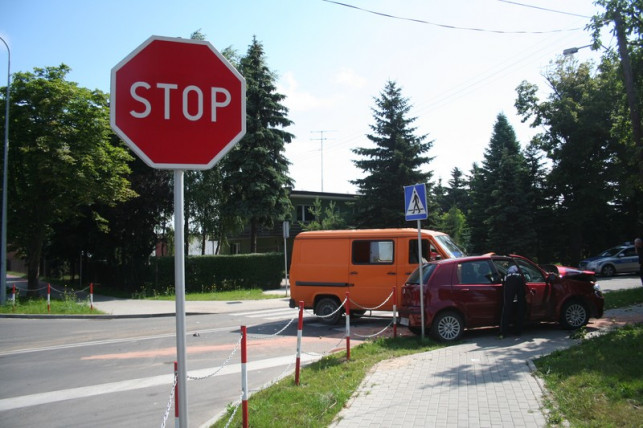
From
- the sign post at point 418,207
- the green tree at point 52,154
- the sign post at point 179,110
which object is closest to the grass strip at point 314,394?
the sign post at point 418,207

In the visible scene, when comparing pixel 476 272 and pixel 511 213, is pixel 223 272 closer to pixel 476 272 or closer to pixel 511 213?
pixel 476 272

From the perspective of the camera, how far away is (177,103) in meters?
2.57

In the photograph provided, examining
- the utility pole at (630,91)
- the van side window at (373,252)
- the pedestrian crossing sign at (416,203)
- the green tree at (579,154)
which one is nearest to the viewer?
the pedestrian crossing sign at (416,203)

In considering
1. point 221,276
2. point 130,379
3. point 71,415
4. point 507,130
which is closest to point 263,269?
point 221,276

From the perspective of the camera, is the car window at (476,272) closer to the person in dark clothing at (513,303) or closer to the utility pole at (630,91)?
the person in dark clothing at (513,303)

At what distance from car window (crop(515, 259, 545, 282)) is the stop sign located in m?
9.28

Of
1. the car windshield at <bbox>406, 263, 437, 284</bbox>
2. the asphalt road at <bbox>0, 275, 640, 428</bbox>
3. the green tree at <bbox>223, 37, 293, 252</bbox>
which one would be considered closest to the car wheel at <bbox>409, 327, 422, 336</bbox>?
the car windshield at <bbox>406, 263, 437, 284</bbox>

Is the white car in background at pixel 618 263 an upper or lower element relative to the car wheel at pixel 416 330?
upper

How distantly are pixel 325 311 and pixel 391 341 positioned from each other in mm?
3779

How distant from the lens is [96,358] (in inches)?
378

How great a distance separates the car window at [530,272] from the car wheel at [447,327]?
1.90 m

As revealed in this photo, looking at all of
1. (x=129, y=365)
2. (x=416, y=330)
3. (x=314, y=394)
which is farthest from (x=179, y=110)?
(x=416, y=330)

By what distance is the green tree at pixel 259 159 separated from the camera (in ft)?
97.9

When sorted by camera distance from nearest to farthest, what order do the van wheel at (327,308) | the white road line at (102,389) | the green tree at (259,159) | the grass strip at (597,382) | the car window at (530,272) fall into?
the grass strip at (597,382)
the white road line at (102,389)
the car window at (530,272)
the van wheel at (327,308)
the green tree at (259,159)
